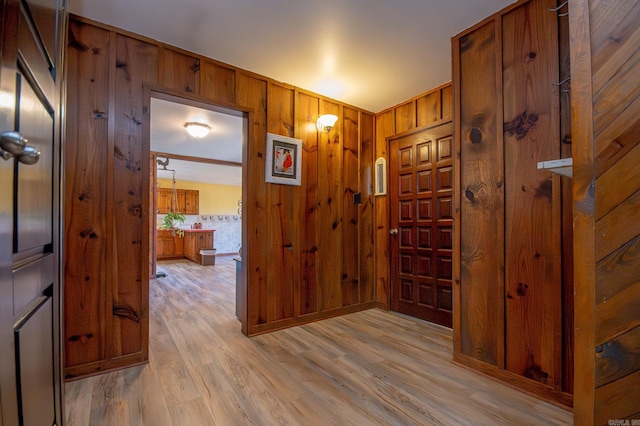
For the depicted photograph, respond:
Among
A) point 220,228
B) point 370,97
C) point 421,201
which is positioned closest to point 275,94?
Answer: point 370,97

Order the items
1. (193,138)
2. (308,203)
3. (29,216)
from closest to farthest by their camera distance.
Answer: (29,216)
(308,203)
(193,138)

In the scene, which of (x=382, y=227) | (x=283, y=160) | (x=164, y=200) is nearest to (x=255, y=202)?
(x=283, y=160)

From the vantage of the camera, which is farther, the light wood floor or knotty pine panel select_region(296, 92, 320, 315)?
knotty pine panel select_region(296, 92, 320, 315)

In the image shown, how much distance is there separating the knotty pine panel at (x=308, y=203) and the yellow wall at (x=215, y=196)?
7.49 meters

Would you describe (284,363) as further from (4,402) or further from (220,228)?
(220,228)

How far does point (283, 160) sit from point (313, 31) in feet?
3.85

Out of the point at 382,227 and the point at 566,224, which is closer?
the point at 566,224

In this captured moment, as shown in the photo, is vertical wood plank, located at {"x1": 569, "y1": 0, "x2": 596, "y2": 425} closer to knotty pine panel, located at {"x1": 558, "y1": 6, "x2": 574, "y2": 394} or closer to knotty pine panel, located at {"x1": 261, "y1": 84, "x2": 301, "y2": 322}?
knotty pine panel, located at {"x1": 558, "y1": 6, "x2": 574, "y2": 394}

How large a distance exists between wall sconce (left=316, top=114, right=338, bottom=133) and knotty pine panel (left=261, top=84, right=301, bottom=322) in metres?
0.34

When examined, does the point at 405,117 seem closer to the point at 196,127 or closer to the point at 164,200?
the point at 196,127

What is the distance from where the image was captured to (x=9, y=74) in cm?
58

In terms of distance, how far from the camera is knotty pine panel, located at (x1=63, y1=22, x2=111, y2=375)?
190 centimetres

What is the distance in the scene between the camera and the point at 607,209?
83 cm

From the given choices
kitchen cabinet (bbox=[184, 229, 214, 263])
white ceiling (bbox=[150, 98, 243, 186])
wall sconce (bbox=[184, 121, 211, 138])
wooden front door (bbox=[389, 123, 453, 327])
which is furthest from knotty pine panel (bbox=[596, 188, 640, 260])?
kitchen cabinet (bbox=[184, 229, 214, 263])
